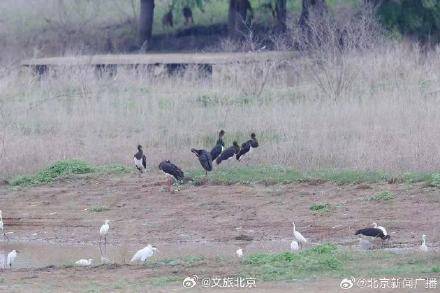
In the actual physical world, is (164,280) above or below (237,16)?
below

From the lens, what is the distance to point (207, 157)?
741 inches

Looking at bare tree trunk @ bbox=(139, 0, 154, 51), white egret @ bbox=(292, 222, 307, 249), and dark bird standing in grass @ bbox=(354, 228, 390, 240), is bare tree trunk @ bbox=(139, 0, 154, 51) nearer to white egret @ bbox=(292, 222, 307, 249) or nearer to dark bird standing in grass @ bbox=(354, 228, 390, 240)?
white egret @ bbox=(292, 222, 307, 249)

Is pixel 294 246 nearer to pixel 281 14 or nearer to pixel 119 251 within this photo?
pixel 119 251

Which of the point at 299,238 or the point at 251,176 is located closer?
the point at 299,238

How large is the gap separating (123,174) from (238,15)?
70.5 feet

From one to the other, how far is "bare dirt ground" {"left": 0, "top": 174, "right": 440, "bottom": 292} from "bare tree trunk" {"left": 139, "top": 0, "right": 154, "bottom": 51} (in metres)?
25.1

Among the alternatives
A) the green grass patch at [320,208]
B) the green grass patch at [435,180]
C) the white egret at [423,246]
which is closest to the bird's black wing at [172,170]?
the green grass patch at [320,208]

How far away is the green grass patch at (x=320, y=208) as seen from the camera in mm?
16438

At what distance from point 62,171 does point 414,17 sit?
20.9m

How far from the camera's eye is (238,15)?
40.4 metres

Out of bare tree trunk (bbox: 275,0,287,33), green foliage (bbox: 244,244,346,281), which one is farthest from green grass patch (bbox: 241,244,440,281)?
bare tree trunk (bbox: 275,0,287,33)

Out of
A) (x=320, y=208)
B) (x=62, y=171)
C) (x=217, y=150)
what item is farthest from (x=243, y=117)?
(x=320, y=208)

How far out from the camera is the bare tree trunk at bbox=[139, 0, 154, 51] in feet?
145

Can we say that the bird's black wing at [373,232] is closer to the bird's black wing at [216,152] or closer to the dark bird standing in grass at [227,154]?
the dark bird standing in grass at [227,154]
